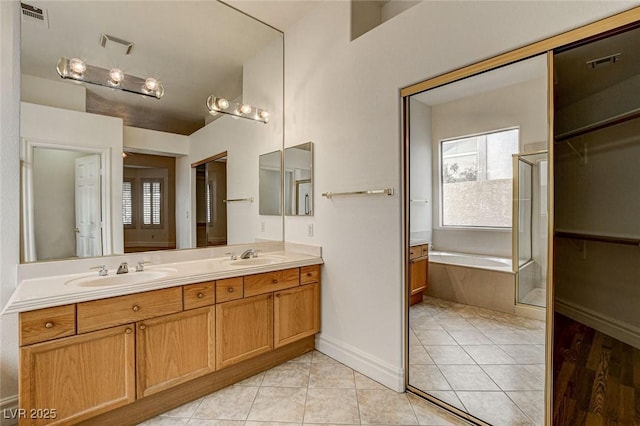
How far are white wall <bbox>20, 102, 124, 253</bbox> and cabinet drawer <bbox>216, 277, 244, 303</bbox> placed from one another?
0.79 metres

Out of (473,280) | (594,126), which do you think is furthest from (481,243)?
(594,126)

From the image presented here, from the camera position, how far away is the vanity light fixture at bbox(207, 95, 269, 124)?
268cm

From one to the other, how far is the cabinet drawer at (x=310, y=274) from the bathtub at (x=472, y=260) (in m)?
1.00

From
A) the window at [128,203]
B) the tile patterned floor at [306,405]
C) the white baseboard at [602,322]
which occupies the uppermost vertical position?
the window at [128,203]

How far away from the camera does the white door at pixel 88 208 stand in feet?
6.65

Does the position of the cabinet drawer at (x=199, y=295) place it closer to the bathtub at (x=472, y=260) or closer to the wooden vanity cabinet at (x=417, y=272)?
the wooden vanity cabinet at (x=417, y=272)

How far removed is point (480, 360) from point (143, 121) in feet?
9.40

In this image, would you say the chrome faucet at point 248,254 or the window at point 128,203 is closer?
the window at point 128,203

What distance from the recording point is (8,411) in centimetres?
178

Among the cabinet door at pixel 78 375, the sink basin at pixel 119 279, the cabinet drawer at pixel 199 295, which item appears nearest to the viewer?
the cabinet door at pixel 78 375

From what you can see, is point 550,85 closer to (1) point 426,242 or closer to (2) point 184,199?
(1) point 426,242

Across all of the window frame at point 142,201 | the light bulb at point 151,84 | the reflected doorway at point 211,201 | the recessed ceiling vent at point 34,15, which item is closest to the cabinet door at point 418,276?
the reflected doorway at point 211,201

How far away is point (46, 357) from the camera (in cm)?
147

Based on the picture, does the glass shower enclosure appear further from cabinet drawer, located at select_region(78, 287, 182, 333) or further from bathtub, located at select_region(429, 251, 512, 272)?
cabinet drawer, located at select_region(78, 287, 182, 333)
